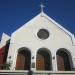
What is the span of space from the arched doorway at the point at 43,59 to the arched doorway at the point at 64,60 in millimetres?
1018

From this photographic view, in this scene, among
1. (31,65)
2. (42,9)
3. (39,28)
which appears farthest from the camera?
(42,9)

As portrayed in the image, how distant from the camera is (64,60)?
21.6 metres

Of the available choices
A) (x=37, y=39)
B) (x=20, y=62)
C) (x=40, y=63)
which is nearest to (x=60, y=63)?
(x=40, y=63)

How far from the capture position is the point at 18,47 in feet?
69.6

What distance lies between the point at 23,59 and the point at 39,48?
206 cm

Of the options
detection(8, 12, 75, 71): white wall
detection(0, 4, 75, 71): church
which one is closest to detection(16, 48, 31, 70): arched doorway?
detection(0, 4, 75, 71): church

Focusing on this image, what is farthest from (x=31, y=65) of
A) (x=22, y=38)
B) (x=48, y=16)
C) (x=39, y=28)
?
(x=48, y=16)

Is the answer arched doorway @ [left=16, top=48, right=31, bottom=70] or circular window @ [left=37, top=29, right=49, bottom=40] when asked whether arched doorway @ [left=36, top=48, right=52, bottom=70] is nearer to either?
arched doorway @ [left=16, top=48, right=31, bottom=70]

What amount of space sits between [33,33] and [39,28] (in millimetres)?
1040

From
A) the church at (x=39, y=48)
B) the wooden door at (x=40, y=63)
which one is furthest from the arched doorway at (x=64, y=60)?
the wooden door at (x=40, y=63)

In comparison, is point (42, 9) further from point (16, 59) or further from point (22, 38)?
point (16, 59)

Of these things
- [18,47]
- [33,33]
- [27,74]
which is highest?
[33,33]

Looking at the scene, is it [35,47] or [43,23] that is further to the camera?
[43,23]

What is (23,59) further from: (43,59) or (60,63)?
(60,63)
